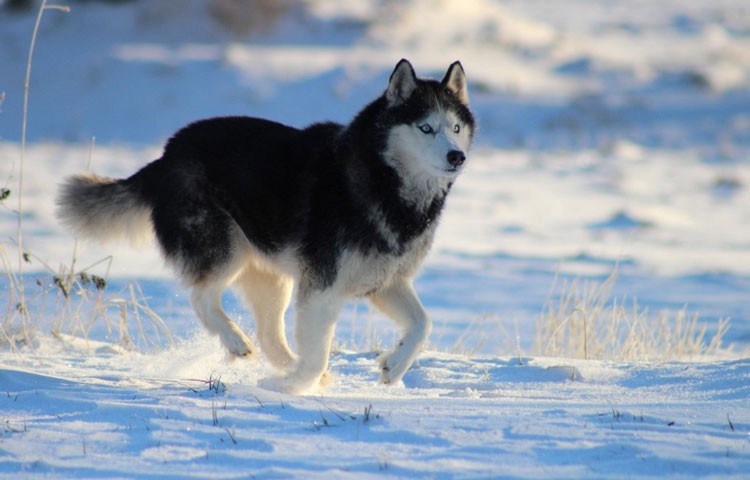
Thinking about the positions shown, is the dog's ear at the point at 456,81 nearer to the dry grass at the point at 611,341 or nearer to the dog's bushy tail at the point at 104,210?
the dry grass at the point at 611,341

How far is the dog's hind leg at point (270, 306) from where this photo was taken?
5.24 m

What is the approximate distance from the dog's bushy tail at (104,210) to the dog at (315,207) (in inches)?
0.6

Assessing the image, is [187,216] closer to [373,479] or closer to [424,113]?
[424,113]

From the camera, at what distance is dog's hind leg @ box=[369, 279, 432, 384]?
4.54m

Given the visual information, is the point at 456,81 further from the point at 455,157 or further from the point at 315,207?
the point at 315,207

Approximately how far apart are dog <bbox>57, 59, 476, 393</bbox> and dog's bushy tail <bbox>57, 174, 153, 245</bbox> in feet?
0.05

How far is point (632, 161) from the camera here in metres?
16.2

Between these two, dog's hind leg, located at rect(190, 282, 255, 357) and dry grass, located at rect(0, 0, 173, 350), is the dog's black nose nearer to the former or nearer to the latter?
dog's hind leg, located at rect(190, 282, 255, 357)

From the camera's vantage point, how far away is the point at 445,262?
32.9 ft

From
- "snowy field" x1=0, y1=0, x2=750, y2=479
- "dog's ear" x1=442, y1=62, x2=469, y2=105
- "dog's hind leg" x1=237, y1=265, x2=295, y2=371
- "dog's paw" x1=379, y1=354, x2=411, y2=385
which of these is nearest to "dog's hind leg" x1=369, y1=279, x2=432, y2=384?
"dog's paw" x1=379, y1=354, x2=411, y2=385

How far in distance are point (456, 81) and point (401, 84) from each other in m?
0.42

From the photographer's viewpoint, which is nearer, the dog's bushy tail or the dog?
the dog

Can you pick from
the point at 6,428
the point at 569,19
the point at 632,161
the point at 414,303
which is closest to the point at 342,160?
the point at 414,303

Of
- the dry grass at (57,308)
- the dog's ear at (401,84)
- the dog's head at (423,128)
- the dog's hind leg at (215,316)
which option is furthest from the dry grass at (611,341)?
the dry grass at (57,308)
